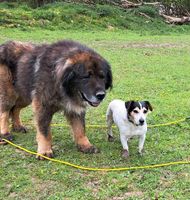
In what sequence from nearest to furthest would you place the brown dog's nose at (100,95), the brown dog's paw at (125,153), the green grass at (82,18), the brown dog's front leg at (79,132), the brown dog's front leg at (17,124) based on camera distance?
the brown dog's nose at (100,95) → the brown dog's paw at (125,153) → the brown dog's front leg at (79,132) → the brown dog's front leg at (17,124) → the green grass at (82,18)

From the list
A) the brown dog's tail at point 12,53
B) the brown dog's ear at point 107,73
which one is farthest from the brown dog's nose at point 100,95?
the brown dog's tail at point 12,53

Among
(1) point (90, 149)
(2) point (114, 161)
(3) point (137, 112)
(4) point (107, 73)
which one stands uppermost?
(4) point (107, 73)

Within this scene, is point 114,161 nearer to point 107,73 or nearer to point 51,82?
point 107,73

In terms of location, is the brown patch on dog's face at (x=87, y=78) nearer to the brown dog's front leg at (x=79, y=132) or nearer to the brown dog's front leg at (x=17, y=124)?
the brown dog's front leg at (x=79, y=132)

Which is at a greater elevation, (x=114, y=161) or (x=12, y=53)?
(x=12, y=53)

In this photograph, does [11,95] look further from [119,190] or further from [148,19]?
[148,19]

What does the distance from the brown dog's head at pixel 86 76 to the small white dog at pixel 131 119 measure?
16.9 inches

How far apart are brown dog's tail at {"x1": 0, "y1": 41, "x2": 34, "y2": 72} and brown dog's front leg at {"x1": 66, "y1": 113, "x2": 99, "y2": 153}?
115 centimetres

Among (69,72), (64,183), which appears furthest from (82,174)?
Result: (69,72)

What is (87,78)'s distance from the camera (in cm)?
520

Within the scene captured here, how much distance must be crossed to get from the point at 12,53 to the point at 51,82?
1122 millimetres

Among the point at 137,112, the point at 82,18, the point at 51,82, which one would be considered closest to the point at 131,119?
the point at 137,112

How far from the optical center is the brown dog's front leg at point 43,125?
564 centimetres

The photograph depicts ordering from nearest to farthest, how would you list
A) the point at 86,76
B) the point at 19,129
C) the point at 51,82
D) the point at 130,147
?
the point at 86,76, the point at 51,82, the point at 130,147, the point at 19,129
